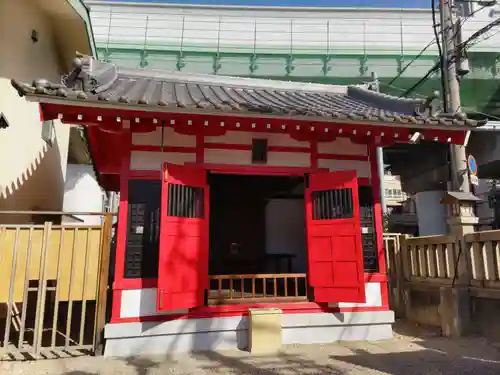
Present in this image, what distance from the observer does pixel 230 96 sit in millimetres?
7945

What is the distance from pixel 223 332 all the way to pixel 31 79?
7.02 meters

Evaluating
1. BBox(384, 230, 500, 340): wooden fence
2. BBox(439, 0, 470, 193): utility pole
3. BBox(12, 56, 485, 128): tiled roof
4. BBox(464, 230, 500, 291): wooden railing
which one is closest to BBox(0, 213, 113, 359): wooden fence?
BBox(12, 56, 485, 128): tiled roof

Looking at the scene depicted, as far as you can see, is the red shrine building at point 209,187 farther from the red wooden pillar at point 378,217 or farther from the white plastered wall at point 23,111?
the white plastered wall at point 23,111

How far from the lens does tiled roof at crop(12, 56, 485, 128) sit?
19.1 feet

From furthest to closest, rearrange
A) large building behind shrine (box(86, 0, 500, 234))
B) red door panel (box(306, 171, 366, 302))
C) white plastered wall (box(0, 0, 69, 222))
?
large building behind shrine (box(86, 0, 500, 234))
white plastered wall (box(0, 0, 69, 222))
red door panel (box(306, 171, 366, 302))

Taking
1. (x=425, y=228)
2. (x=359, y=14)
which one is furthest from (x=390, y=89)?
(x=425, y=228)

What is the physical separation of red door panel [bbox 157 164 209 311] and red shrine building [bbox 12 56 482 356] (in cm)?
2

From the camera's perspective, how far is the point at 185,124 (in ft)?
21.2

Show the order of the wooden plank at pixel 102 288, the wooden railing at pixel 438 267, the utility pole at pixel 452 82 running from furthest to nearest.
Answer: the utility pole at pixel 452 82
the wooden railing at pixel 438 267
the wooden plank at pixel 102 288

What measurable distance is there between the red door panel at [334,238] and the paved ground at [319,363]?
956 millimetres

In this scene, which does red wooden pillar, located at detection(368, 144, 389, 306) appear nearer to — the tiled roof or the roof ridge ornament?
the tiled roof

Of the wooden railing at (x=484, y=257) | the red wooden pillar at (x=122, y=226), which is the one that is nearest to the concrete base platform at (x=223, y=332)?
the red wooden pillar at (x=122, y=226)

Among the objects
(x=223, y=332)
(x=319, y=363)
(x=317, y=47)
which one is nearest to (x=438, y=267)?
(x=319, y=363)

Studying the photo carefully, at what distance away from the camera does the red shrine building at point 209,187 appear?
19.9 ft
